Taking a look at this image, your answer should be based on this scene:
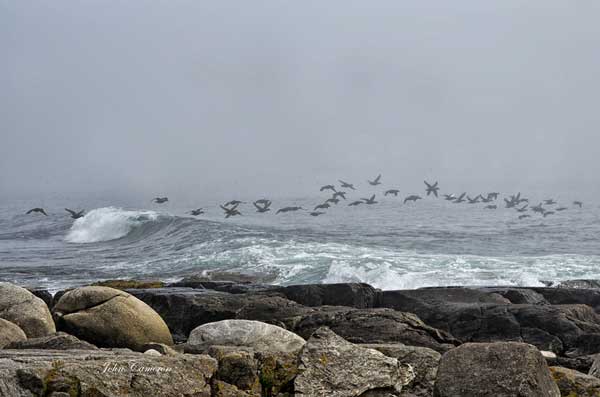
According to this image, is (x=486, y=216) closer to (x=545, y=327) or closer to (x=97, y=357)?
(x=545, y=327)

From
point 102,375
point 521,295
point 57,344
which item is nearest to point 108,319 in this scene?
point 57,344

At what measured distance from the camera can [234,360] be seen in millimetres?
6273

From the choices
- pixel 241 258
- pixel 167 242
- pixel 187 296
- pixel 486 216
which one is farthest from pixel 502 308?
pixel 486 216

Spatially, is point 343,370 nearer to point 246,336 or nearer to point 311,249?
point 246,336

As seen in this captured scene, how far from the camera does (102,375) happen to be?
5480 mm

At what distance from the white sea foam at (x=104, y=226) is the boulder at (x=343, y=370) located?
36514 millimetres

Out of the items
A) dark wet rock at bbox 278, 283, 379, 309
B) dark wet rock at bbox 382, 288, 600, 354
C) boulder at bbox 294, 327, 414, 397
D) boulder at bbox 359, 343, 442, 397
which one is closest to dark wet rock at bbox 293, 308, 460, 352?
boulder at bbox 359, 343, 442, 397

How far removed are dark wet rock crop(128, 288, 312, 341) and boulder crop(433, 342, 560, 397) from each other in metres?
5.40

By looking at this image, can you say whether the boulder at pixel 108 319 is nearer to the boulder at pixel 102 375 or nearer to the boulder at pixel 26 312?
the boulder at pixel 26 312

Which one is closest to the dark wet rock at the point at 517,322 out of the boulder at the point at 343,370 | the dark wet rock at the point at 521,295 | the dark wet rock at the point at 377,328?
the dark wet rock at the point at 521,295

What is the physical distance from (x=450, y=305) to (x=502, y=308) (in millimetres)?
832

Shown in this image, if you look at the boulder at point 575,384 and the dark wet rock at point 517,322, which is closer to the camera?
the boulder at point 575,384

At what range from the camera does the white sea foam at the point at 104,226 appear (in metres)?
43.5

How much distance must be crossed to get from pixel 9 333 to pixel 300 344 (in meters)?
3.02
